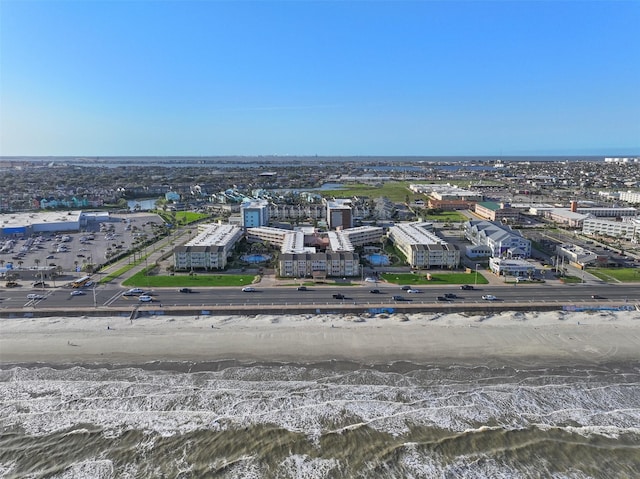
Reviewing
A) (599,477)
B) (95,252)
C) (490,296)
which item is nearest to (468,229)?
(490,296)

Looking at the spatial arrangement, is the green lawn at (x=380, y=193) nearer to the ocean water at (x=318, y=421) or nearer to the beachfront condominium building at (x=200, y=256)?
the beachfront condominium building at (x=200, y=256)

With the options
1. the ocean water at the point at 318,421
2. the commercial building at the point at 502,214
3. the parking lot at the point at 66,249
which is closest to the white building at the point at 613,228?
the commercial building at the point at 502,214

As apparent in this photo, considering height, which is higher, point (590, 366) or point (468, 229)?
point (468, 229)

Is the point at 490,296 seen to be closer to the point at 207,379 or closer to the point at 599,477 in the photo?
the point at 599,477

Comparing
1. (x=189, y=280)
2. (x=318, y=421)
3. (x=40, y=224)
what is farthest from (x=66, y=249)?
(x=318, y=421)

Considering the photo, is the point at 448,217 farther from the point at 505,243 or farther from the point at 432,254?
the point at 432,254

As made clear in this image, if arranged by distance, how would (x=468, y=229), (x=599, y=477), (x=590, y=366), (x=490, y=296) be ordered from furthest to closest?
1. (x=468, y=229)
2. (x=490, y=296)
3. (x=590, y=366)
4. (x=599, y=477)
